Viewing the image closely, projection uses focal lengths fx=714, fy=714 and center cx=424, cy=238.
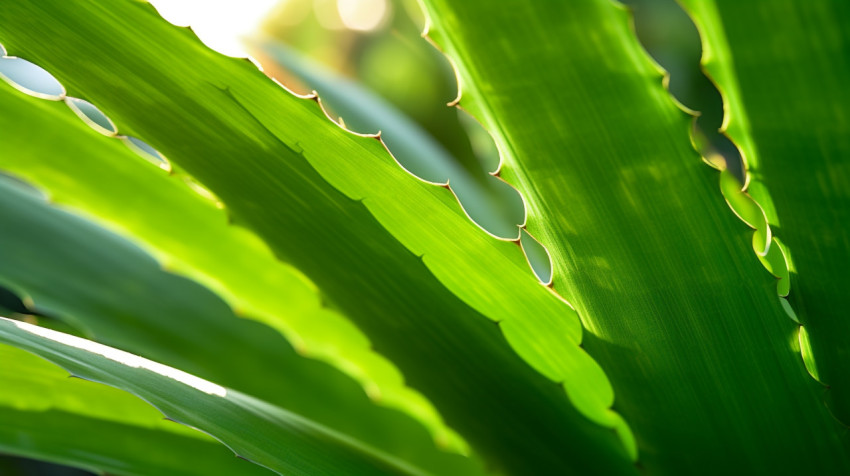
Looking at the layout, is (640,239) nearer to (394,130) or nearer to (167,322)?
(167,322)

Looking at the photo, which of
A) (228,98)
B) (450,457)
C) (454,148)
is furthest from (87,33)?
(454,148)

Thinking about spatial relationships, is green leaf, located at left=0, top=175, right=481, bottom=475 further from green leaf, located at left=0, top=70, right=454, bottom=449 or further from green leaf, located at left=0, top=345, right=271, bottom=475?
green leaf, located at left=0, top=345, right=271, bottom=475

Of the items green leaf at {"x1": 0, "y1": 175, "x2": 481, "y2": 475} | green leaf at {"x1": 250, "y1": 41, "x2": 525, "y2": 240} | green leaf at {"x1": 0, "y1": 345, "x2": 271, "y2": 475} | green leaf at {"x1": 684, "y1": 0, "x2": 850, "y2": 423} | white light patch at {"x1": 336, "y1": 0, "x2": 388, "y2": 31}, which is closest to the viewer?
green leaf at {"x1": 684, "y1": 0, "x2": 850, "y2": 423}

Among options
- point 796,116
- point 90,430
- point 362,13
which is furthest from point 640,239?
point 362,13

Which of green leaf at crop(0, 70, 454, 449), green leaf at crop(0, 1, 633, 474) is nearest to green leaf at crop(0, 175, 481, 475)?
green leaf at crop(0, 70, 454, 449)

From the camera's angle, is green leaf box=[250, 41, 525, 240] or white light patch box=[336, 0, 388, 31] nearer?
green leaf box=[250, 41, 525, 240]

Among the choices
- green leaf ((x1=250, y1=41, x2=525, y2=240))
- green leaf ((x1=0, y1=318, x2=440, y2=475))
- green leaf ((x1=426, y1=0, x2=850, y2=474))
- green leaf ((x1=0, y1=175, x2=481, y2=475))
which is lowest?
green leaf ((x1=0, y1=318, x2=440, y2=475))
